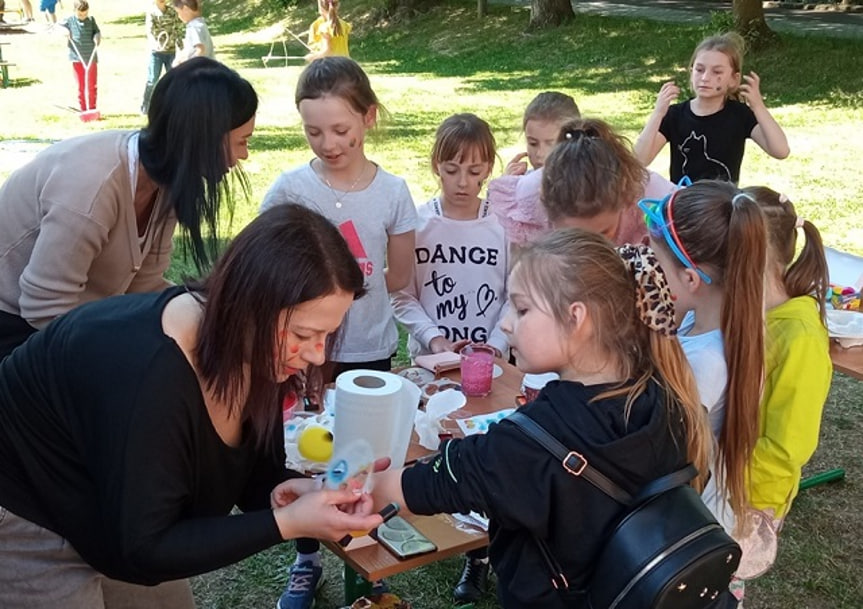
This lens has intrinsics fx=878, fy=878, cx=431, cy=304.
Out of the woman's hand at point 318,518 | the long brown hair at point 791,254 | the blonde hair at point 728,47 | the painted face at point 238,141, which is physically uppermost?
the blonde hair at point 728,47

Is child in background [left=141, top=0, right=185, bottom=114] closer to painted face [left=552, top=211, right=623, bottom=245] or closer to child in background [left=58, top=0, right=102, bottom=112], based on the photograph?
child in background [left=58, top=0, right=102, bottom=112]

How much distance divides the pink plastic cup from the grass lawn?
880 mm

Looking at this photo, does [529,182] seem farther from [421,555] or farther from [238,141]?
[421,555]

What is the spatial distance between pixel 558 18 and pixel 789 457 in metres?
15.3

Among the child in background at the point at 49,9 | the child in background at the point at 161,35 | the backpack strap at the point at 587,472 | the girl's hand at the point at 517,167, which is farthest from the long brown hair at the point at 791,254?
the child in background at the point at 49,9

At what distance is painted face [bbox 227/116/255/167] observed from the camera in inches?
87.5

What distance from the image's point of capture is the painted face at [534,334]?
1.63 metres

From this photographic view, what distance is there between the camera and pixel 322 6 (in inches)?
412

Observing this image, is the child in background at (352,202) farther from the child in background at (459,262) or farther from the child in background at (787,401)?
the child in background at (787,401)

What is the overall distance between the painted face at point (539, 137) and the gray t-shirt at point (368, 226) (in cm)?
75

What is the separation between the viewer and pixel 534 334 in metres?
1.64

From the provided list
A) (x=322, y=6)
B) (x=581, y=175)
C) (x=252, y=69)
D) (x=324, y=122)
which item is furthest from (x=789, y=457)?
(x=252, y=69)

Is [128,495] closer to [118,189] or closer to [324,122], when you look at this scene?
[118,189]

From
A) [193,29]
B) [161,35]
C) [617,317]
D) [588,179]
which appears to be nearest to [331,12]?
[193,29]
